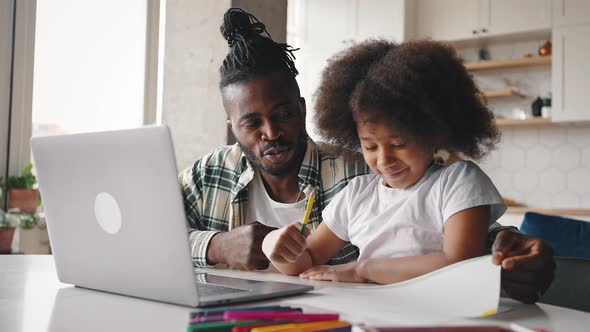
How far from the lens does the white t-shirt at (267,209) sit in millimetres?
1795

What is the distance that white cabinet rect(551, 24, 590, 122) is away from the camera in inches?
159

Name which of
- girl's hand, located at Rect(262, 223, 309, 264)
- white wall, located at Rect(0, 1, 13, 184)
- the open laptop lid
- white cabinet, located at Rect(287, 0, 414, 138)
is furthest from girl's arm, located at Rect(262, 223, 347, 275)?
white cabinet, located at Rect(287, 0, 414, 138)

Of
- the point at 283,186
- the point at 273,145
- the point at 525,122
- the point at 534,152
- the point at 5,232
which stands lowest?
the point at 5,232

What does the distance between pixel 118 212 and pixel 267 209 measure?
91 cm

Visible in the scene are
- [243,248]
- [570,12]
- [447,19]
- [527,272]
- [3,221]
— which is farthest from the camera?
[447,19]

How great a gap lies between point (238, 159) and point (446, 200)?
82cm

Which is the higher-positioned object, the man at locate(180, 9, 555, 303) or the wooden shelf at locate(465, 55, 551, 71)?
the wooden shelf at locate(465, 55, 551, 71)

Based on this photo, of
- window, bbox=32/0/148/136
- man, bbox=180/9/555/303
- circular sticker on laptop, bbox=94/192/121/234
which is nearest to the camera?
circular sticker on laptop, bbox=94/192/121/234

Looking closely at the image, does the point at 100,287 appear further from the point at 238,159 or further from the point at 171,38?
the point at 171,38

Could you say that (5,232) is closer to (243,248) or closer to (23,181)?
(23,181)

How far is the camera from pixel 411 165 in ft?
4.12

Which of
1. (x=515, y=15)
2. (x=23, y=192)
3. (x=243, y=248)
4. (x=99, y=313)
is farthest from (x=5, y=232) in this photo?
(x=515, y=15)

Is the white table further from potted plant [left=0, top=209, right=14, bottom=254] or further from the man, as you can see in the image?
potted plant [left=0, top=209, right=14, bottom=254]

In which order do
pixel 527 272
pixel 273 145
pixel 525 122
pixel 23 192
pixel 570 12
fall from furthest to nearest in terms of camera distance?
pixel 525 122, pixel 570 12, pixel 23 192, pixel 273 145, pixel 527 272
